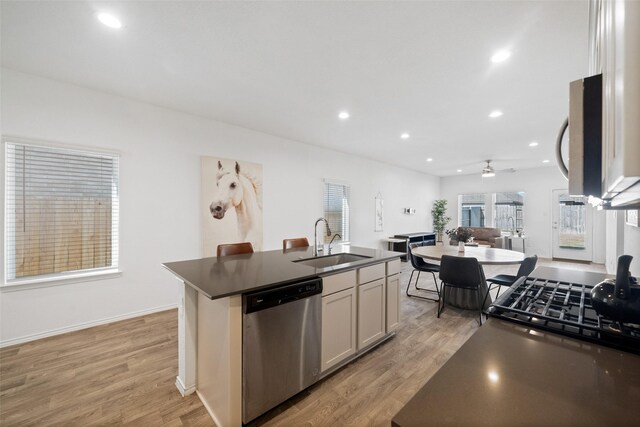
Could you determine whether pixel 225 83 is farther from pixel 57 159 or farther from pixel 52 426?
pixel 52 426

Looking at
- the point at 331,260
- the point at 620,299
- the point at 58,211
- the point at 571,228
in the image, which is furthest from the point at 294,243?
the point at 571,228

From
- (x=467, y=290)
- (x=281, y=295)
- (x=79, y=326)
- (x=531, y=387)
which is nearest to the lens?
(x=531, y=387)

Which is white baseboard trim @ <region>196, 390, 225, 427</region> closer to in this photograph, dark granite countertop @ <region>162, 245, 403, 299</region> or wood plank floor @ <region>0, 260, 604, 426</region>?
wood plank floor @ <region>0, 260, 604, 426</region>

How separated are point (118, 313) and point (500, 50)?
4.90 meters

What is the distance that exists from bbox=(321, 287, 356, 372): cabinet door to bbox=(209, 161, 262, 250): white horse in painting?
2.47 meters

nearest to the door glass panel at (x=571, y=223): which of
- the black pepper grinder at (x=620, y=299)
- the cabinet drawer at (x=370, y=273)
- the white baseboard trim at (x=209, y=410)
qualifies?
the cabinet drawer at (x=370, y=273)

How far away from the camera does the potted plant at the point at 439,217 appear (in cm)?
893

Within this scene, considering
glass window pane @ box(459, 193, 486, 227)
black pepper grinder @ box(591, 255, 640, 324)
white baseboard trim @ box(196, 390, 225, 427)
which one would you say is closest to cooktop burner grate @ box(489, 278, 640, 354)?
black pepper grinder @ box(591, 255, 640, 324)

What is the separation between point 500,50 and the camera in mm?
2168

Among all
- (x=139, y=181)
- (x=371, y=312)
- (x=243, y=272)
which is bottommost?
(x=371, y=312)

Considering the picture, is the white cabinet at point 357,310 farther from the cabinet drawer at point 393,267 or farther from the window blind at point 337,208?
the window blind at point 337,208

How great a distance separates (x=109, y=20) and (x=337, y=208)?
15.0ft

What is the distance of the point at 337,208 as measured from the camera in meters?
5.80

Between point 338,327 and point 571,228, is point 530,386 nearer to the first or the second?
point 338,327
